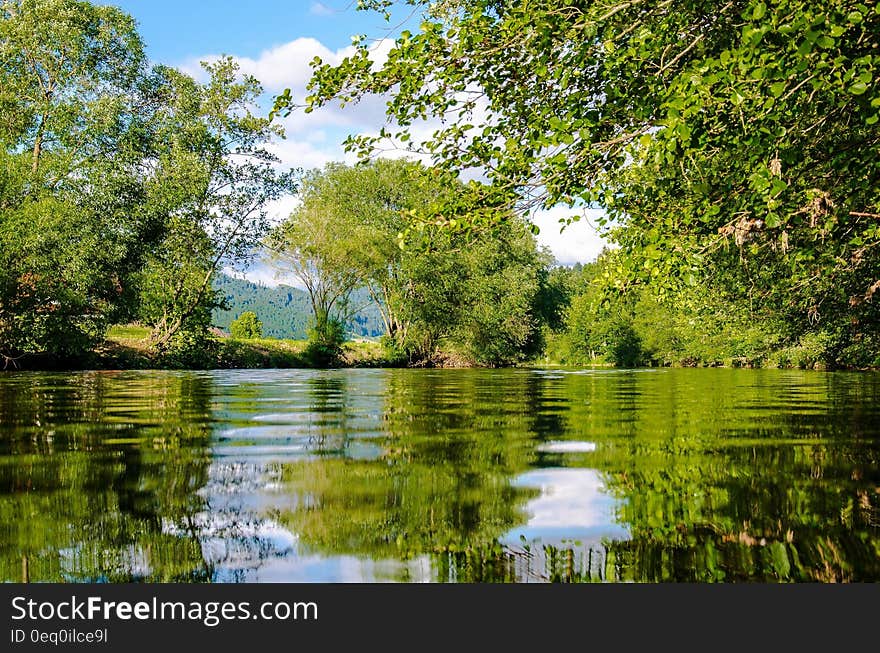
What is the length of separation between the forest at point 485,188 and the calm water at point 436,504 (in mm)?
2673

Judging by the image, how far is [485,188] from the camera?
903 centimetres

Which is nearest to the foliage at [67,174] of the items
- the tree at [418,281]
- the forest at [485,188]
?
the forest at [485,188]

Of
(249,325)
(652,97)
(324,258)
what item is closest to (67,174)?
(324,258)

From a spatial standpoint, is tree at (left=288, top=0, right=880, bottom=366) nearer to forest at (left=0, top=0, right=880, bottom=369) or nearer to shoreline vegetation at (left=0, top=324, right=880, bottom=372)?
forest at (left=0, top=0, right=880, bottom=369)

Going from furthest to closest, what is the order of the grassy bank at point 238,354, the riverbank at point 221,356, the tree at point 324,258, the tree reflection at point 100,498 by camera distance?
the tree at point 324,258, the grassy bank at point 238,354, the riverbank at point 221,356, the tree reflection at point 100,498

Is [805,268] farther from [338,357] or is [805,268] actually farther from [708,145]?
[338,357]

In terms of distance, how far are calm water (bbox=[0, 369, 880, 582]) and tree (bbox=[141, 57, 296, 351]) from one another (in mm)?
28092

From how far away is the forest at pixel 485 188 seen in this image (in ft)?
25.7

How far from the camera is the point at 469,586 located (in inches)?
102

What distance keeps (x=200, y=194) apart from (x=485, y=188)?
96.0 ft

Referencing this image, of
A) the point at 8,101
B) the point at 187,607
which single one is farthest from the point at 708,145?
the point at 8,101

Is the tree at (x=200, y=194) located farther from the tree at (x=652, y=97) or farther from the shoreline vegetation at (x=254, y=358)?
the tree at (x=652, y=97)

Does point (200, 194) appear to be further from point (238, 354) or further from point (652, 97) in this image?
→ point (652, 97)

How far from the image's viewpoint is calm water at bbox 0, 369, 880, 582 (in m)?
2.79
